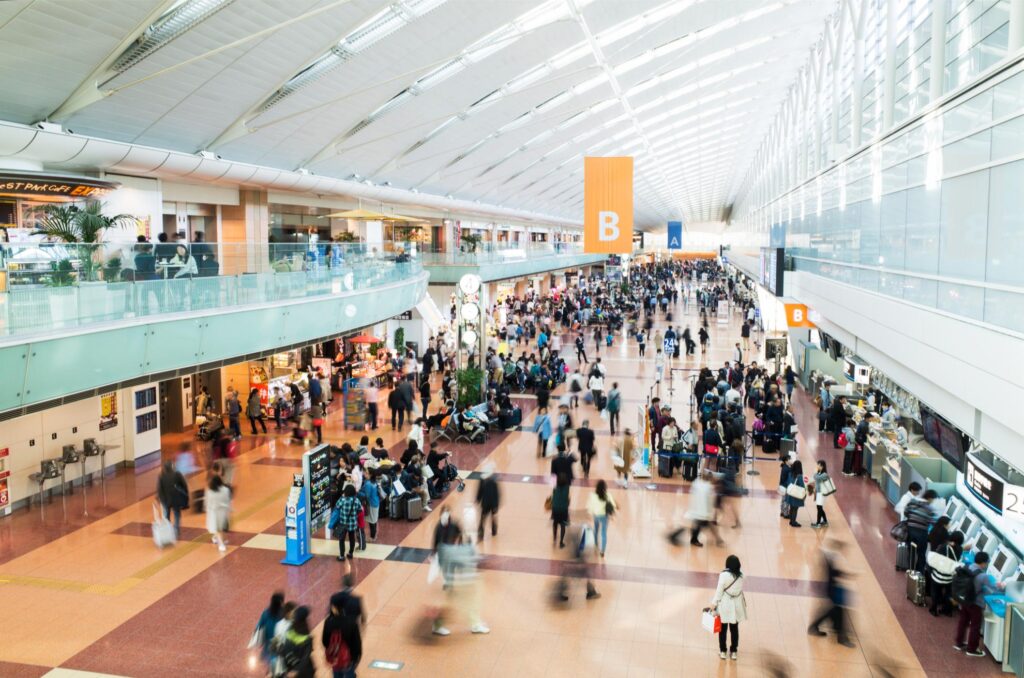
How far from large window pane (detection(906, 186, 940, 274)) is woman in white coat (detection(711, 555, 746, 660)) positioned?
168 inches

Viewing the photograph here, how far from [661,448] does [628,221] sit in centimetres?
539

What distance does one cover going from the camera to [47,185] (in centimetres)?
1354

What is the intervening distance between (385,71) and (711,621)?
16877mm

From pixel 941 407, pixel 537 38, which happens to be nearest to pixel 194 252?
pixel 941 407

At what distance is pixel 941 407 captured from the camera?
8445mm

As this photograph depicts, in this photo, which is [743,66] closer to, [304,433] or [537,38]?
[537,38]

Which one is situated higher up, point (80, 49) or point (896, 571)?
point (80, 49)

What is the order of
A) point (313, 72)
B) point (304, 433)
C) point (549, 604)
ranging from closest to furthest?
point (549, 604), point (304, 433), point (313, 72)

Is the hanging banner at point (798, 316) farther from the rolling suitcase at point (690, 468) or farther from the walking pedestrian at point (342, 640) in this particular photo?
the walking pedestrian at point (342, 640)

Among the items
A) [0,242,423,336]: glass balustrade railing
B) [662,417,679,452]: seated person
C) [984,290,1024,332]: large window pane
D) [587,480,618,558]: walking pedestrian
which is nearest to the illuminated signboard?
[0,242,423,336]: glass balustrade railing

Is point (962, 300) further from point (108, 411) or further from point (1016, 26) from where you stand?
point (108, 411)

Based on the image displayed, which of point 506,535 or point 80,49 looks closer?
point 506,535

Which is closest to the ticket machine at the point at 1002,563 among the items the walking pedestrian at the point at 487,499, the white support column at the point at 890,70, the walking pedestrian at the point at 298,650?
the walking pedestrian at the point at 487,499

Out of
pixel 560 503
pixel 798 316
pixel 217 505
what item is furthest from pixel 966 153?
pixel 798 316
